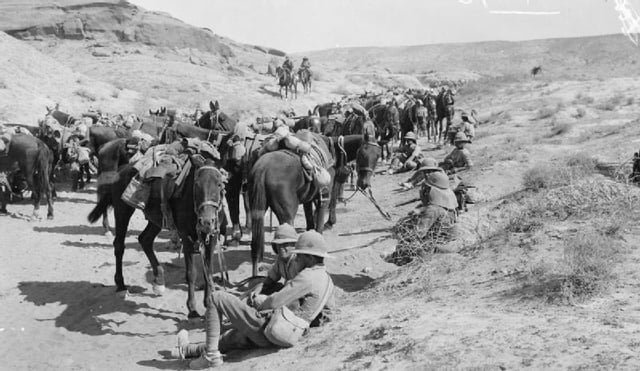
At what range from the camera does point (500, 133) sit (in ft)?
74.8

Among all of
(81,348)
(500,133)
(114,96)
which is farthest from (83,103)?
(81,348)

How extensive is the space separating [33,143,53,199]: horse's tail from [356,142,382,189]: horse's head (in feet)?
23.2

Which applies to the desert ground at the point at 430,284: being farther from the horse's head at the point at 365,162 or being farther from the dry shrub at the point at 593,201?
the horse's head at the point at 365,162

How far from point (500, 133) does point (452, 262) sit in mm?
16481

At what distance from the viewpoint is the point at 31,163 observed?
42.2ft

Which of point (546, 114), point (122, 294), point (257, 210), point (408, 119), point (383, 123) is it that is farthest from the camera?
point (546, 114)

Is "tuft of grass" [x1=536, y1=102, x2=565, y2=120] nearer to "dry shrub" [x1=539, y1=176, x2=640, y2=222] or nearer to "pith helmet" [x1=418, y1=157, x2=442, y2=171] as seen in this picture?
"dry shrub" [x1=539, y1=176, x2=640, y2=222]

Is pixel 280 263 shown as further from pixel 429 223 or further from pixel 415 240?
pixel 429 223

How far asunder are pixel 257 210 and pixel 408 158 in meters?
11.0

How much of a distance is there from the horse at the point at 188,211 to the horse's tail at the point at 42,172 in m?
4.53

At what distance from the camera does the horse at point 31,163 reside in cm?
1282

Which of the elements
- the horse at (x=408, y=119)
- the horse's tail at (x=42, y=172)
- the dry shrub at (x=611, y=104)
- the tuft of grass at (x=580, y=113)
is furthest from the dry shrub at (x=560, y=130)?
the horse's tail at (x=42, y=172)

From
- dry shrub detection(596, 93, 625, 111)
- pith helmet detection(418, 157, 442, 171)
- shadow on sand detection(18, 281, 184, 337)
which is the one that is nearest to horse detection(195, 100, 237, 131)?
shadow on sand detection(18, 281, 184, 337)

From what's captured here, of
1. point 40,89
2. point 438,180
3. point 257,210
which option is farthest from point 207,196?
point 40,89
